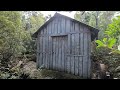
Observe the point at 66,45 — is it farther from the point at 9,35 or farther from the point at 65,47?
the point at 9,35

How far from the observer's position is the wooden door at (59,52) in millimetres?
8961

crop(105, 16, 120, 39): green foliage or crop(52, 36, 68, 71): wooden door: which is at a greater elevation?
crop(105, 16, 120, 39): green foliage

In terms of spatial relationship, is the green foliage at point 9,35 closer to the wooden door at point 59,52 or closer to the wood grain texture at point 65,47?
the wood grain texture at point 65,47

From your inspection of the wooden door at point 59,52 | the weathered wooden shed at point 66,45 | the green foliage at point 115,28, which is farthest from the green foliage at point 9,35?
the green foliage at point 115,28

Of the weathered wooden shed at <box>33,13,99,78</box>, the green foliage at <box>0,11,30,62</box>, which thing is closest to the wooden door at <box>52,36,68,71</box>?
the weathered wooden shed at <box>33,13,99,78</box>

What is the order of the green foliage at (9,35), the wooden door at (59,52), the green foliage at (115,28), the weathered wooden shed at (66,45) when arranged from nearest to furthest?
the weathered wooden shed at (66,45) → the green foliage at (9,35) → the wooden door at (59,52) → the green foliage at (115,28)

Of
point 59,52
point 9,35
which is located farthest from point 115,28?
point 9,35

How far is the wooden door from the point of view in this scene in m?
8.96

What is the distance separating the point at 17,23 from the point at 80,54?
15.3 feet

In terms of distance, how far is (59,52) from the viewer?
361 inches

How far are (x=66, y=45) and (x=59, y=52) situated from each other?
2.00 ft

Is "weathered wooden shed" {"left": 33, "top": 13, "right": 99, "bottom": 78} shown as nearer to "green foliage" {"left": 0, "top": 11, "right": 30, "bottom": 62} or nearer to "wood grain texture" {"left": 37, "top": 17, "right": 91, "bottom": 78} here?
"wood grain texture" {"left": 37, "top": 17, "right": 91, "bottom": 78}

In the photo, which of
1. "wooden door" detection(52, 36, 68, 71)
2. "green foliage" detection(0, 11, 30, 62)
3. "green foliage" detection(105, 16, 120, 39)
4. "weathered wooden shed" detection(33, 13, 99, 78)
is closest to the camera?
"weathered wooden shed" detection(33, 13, 99, 78)
